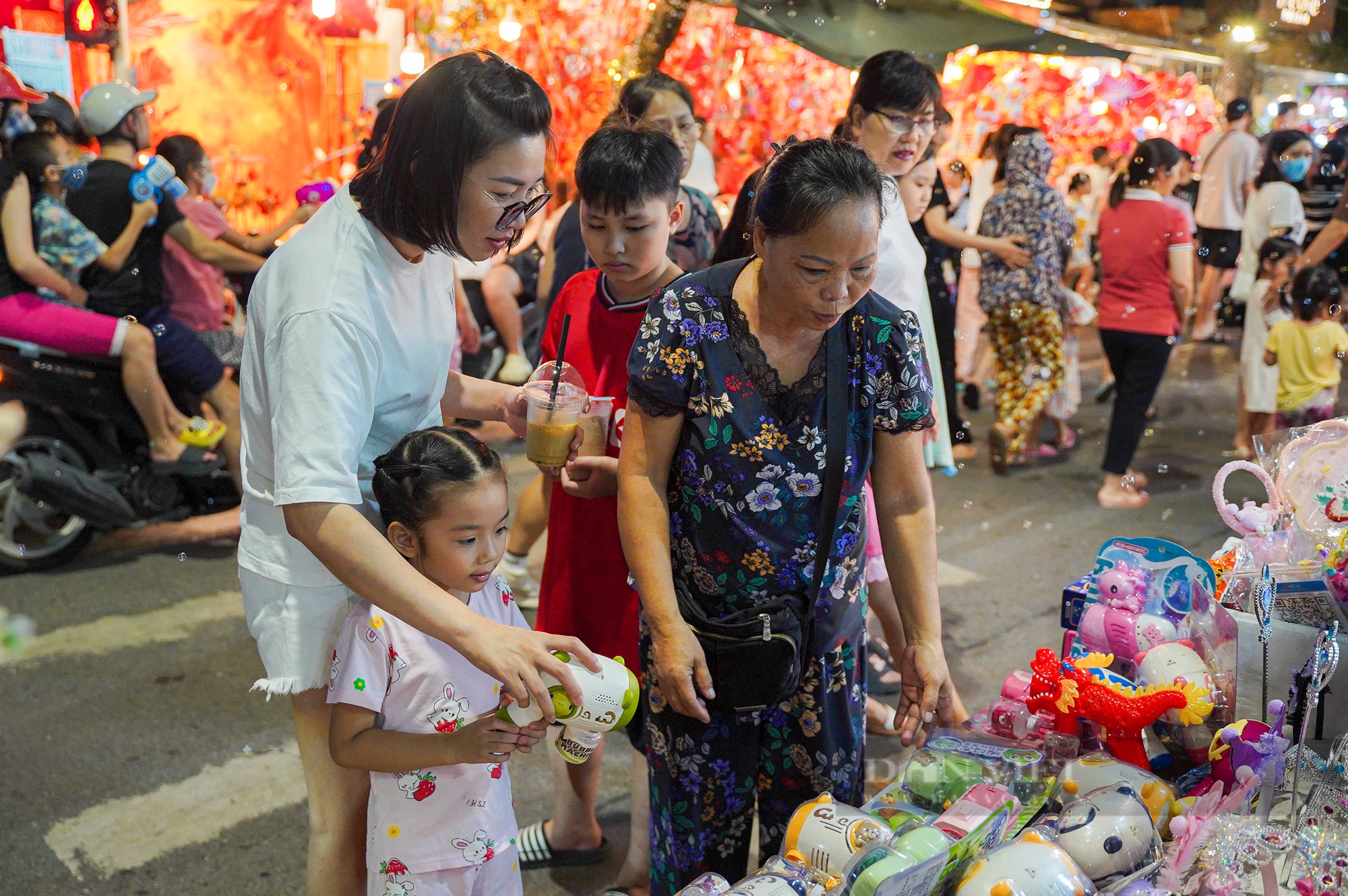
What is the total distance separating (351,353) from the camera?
1.40m

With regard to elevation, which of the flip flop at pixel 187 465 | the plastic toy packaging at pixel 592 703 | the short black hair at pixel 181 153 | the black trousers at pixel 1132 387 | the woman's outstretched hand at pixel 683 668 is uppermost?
the short black hair at pixel 181 153

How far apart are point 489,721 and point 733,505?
480 millimetres

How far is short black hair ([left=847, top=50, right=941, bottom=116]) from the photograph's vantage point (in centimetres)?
253

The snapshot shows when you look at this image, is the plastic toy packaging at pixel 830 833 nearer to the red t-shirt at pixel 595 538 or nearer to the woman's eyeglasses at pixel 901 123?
the red t-shirt at pixel 595 538

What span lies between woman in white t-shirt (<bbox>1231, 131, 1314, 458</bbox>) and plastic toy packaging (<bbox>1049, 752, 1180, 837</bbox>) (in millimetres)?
4047

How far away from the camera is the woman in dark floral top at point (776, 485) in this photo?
1.52 meters

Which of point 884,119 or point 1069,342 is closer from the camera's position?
point 884,119

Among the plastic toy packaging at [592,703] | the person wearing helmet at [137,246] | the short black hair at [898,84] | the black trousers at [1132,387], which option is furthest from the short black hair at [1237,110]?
the plastic toy packaging at [592,703]

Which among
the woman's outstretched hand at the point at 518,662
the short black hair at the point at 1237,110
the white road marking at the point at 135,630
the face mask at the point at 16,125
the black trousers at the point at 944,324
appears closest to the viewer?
the woman's outstretched hand at the point at 518,662

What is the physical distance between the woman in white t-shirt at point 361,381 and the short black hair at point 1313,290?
12.2ft

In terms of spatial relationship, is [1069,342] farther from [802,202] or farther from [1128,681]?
[802,202]

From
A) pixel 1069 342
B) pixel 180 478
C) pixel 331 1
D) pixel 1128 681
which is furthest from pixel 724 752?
pixel 331 1

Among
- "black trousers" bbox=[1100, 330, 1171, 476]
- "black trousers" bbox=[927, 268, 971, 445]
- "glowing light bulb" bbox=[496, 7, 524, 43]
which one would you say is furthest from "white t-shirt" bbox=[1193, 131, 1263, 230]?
"glowing light bulb" bbox=[496, 7, 524, 43]

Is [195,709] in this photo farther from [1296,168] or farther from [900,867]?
[1296,168]
